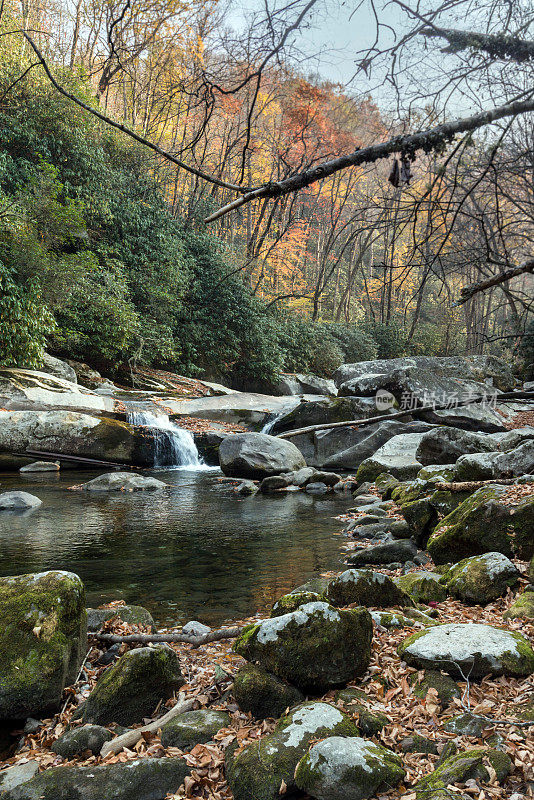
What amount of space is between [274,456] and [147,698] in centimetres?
843

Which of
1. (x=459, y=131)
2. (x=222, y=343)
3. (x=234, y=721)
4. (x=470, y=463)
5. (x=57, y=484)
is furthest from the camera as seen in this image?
(x=222, y=343)

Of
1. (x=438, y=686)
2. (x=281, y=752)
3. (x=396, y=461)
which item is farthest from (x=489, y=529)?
(x=396, y=461)

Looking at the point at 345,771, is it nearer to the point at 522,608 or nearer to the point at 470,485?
Answer: the point at 522,608

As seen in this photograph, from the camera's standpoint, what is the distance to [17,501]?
320 inches

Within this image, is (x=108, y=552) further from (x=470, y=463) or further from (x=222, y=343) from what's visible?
(x=222, y=343)

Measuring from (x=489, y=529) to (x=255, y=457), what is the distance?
22.4 ft

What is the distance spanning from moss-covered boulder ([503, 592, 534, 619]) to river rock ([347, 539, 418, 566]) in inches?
82.6

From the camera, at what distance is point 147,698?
279 cm

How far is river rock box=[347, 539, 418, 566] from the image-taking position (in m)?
5.66

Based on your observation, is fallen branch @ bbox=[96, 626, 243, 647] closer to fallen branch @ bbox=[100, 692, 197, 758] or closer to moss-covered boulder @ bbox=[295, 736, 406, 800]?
fallen branch @ bbox=[100, 692, 197, 758]

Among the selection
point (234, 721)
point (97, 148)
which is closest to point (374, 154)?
point (234, 721)

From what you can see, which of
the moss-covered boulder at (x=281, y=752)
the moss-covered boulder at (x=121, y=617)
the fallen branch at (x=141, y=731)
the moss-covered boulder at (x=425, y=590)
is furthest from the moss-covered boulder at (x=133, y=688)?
the moss-covered boulder at (x=425, y=590)

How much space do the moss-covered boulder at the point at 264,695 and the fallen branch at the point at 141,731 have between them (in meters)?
0.29

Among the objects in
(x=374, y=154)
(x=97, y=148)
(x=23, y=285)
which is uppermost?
(x=97, y=148)
